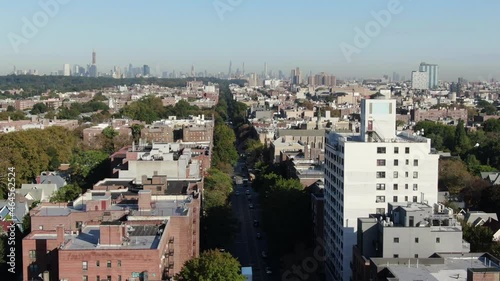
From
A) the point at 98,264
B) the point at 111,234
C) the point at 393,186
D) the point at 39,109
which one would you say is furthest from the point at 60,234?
the point at 39,109

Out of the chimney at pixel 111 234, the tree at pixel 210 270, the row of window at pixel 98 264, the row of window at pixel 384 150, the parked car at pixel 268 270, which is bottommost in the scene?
the parked car at pixel 268 270

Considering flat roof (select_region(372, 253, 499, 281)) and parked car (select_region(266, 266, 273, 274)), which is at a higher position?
flat roof (select_region(372, 253, 499, 281))

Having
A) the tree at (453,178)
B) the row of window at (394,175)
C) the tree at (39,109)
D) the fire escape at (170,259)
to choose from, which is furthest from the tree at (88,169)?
the tree at (39,109)

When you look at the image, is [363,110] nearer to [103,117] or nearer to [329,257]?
[329,257]

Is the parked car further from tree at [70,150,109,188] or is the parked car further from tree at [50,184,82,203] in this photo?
tree at [70,150,109,188]

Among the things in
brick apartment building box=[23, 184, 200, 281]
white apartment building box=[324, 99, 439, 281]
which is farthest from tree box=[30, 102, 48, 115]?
white apartment building box=[324, 99, 439, 281]

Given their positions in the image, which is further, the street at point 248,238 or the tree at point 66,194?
the tree at point 66,194

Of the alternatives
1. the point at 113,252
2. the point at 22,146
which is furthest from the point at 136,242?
the point at 22,146

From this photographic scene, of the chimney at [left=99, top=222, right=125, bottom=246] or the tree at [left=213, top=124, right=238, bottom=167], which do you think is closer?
the chimney at [left=99, top=222, right=125, bottom=246]

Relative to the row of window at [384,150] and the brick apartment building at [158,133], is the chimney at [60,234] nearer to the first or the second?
the row of window at [384,150]

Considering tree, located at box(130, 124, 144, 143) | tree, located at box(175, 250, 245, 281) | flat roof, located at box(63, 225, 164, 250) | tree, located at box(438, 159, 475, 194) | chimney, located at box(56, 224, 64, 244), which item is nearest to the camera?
tree, located at box(175, 250, 245, 281)
